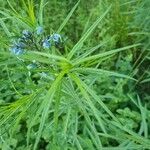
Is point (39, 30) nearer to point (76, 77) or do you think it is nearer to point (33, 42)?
point (33, 42)

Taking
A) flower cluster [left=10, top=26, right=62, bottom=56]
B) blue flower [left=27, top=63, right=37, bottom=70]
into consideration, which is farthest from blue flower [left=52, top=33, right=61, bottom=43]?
blue flower [left=27, top=63, right=37, bottom=70]

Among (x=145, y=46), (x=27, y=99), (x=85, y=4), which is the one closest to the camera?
(x=27, y=99)

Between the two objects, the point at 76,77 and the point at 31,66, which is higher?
the point at 31,66

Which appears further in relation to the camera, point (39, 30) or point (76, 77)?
point (39, 30)

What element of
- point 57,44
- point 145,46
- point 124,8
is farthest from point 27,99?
point 124,8

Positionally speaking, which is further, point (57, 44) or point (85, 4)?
point (85, 4)

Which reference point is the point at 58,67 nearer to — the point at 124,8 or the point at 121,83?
the point at 121,83

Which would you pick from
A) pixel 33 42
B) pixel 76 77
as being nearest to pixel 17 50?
pixel 33 42

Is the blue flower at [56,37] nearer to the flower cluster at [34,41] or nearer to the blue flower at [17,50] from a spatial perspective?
the flower cluster at [34,41]
